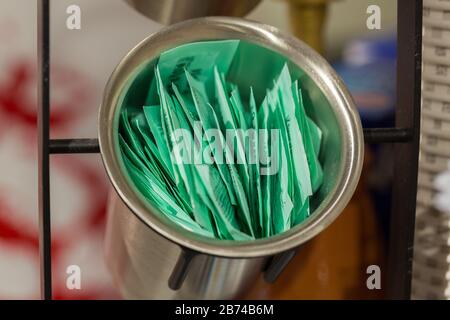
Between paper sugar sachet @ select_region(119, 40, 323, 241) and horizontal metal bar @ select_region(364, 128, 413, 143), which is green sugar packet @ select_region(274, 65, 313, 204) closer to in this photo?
paper sugar sachet @ select_region(119, 40, 323, 241)

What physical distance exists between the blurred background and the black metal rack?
0.8 inches

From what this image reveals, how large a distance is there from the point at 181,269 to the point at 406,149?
1.10 feet

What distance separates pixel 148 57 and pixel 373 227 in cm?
41

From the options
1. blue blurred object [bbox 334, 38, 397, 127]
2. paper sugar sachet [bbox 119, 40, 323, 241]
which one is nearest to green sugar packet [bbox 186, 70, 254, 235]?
paper sugar sachet [bbox 119, 40, 323, 241]

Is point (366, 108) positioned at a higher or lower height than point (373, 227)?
higher

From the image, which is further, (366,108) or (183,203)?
(366,108)

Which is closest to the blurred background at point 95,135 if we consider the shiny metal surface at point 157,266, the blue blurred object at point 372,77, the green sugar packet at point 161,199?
the blue blurred object at point 372,77

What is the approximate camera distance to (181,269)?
2.59 feet

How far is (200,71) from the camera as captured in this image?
86 centimetres

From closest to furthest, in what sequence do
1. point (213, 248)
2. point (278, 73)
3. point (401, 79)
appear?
point (213, 248) → point (278, 73) → point (401, 79)

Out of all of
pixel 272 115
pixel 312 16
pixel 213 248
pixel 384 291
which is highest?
pixel 312 16

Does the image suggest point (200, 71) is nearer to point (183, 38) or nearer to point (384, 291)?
point (183, 38)

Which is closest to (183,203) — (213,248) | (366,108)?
(213,248)

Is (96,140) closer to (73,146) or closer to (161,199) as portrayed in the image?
(73,146)
